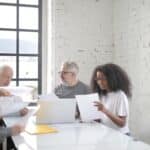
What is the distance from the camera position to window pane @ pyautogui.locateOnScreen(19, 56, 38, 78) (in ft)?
15.0

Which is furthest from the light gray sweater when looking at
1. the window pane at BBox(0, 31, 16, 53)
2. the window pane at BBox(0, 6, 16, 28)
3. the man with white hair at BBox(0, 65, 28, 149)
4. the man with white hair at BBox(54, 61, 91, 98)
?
the window pane at BBox(0, 6, 16, 28)

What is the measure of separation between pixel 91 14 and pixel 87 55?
592 mm

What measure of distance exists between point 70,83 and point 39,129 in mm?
1217

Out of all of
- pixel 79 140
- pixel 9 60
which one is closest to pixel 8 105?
pixel 79 140

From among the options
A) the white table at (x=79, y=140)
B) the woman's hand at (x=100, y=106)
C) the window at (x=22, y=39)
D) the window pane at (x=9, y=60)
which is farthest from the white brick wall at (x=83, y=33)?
the white table at (x=79, y=140)

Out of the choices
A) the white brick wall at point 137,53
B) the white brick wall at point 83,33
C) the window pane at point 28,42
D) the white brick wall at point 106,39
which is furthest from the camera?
the window pane at point 28,42

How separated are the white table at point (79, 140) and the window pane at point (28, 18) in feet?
8.05

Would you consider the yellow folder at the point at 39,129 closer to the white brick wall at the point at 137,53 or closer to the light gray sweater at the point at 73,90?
the light gray sweater at the point at 73,90

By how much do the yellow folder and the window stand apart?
2.06 meters

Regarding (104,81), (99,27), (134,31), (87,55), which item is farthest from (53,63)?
(104,81)

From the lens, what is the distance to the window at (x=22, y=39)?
14.7ft

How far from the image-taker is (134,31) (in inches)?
155

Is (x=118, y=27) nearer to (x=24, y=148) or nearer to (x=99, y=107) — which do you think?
(x=99, y=107)

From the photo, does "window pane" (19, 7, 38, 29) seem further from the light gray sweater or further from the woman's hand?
the woman's hand
